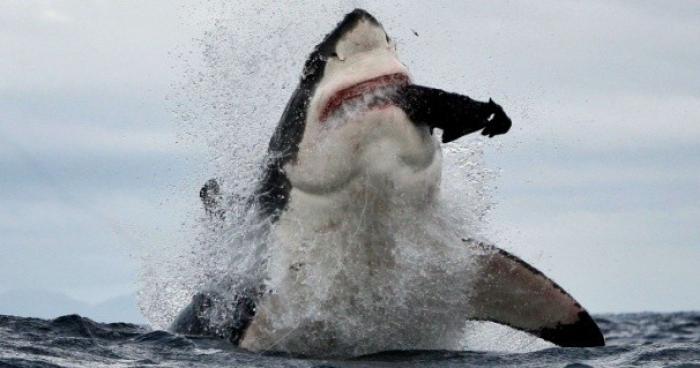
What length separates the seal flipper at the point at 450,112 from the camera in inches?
372

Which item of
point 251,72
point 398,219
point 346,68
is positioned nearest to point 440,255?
point 398,219

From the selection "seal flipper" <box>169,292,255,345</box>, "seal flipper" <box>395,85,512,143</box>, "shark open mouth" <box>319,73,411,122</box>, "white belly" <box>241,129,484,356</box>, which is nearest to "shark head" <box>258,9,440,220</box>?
"shark open mouth" <box>319,73,411,122</box>

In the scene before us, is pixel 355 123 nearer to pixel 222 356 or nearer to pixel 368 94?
pixel 368 94

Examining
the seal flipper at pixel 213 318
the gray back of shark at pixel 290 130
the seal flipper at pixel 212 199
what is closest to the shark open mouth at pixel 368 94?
the gray back of shark at pixel 290 130

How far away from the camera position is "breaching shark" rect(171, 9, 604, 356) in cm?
948

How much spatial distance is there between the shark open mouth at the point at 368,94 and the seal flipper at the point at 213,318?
2.11 meters

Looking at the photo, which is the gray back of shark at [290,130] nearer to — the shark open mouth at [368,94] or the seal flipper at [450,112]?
the shark open mouth at [368,94]

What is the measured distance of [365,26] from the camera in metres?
9.60

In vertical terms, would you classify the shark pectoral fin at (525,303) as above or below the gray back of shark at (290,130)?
below

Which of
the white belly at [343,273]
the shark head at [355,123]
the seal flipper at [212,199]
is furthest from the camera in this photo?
the seal flipper at [212,199]

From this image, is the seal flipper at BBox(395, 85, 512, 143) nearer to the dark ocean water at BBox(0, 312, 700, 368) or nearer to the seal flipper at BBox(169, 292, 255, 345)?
the dark ocean water at BBox(0, 312, 700, 368)

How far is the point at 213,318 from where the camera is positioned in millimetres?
10734

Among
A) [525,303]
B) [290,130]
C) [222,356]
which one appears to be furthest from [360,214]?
[525,303]

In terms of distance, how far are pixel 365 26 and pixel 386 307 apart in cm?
268
